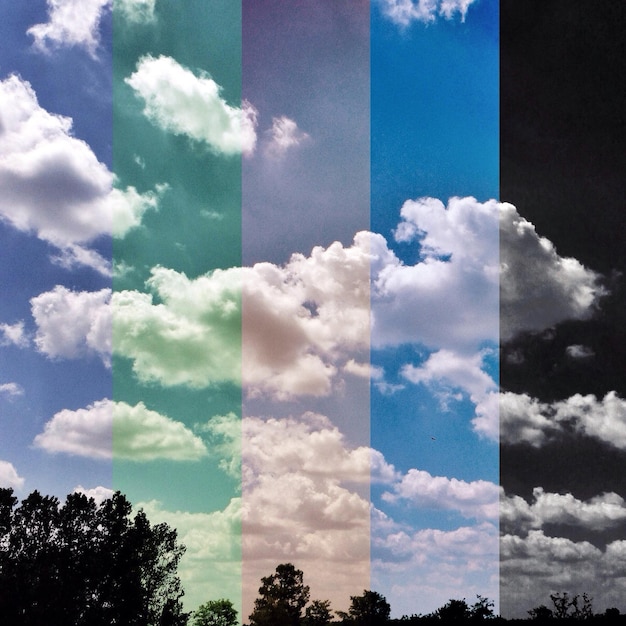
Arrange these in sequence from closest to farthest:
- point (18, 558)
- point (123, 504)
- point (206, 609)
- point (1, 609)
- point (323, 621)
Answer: point (1, 609) → point (18, 558) → point (123, 504) → point (323, 621) → point (206, 609)

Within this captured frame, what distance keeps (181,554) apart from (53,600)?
29.9 feet

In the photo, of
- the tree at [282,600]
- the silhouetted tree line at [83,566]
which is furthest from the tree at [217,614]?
the silhouetted tree line at [83,566]

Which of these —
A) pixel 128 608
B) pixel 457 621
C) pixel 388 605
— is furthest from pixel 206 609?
pixel 128 608

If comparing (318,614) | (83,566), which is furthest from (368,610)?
(83,566)

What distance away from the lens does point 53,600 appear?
126 ft

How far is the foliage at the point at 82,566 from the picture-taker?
38.4 metres

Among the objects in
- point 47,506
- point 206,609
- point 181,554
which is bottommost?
point 206,609

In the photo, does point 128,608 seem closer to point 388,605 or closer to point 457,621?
point 457,621

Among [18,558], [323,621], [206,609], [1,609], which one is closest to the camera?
[1,609]

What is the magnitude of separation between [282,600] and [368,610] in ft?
27.6

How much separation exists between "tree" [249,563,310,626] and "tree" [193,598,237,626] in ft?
82.1

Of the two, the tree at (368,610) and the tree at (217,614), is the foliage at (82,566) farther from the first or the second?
the tree at (217,614)

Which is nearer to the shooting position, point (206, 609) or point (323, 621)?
point (323, 621)

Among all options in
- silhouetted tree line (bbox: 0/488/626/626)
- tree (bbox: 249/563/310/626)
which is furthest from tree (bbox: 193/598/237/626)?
silhouetted tree line (bbox: 0/488/626/626)
